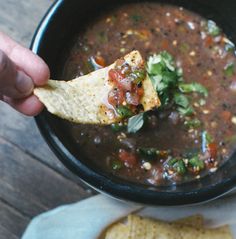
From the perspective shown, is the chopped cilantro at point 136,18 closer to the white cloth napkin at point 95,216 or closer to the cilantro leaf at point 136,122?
the cilantro leaf at point 136,122

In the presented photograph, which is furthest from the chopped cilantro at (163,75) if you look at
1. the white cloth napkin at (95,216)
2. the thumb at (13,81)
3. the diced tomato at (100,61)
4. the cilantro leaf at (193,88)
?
the thumb at (13,81)

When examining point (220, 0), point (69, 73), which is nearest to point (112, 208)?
point (69, 73)

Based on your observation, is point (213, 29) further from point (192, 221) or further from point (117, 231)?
point (117, 231)

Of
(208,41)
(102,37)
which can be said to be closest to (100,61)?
(102,37)

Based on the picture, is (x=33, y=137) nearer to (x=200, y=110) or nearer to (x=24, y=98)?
(x=24, y=98)

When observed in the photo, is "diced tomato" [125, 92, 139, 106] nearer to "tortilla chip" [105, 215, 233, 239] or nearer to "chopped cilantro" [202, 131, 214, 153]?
"chopped cilantro" [202, 131, 214, 153]

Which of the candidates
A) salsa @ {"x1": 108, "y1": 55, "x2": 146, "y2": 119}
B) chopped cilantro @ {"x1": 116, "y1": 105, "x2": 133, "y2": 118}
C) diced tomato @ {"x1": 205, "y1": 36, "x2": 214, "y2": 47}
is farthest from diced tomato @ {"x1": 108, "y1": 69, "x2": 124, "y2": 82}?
diced tomato @ {"x1": 205, "y1": 36, "x2": 214, "y2": 47}
